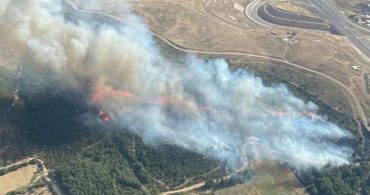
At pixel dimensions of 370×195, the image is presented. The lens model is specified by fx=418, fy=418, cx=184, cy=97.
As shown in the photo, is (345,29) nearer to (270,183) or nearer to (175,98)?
(175,98)

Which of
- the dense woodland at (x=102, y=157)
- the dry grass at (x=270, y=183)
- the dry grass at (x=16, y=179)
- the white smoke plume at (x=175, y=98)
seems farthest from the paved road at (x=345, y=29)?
the dry grass at (x=16, y=179)

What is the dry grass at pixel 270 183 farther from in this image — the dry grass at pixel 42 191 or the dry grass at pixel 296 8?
the dry grass at pixel 296 8

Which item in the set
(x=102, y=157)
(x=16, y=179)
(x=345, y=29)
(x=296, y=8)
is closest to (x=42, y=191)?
(x=16, y=179)

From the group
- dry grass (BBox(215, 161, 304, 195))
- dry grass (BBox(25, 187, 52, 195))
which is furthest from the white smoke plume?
dry grass (BBox(25, 187, 52, 195))

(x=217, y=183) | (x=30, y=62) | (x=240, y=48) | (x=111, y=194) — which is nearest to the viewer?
(x=111, y=194)

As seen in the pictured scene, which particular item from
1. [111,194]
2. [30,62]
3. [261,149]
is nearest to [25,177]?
[111,194]

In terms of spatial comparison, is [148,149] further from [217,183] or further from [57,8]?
[57,8]
